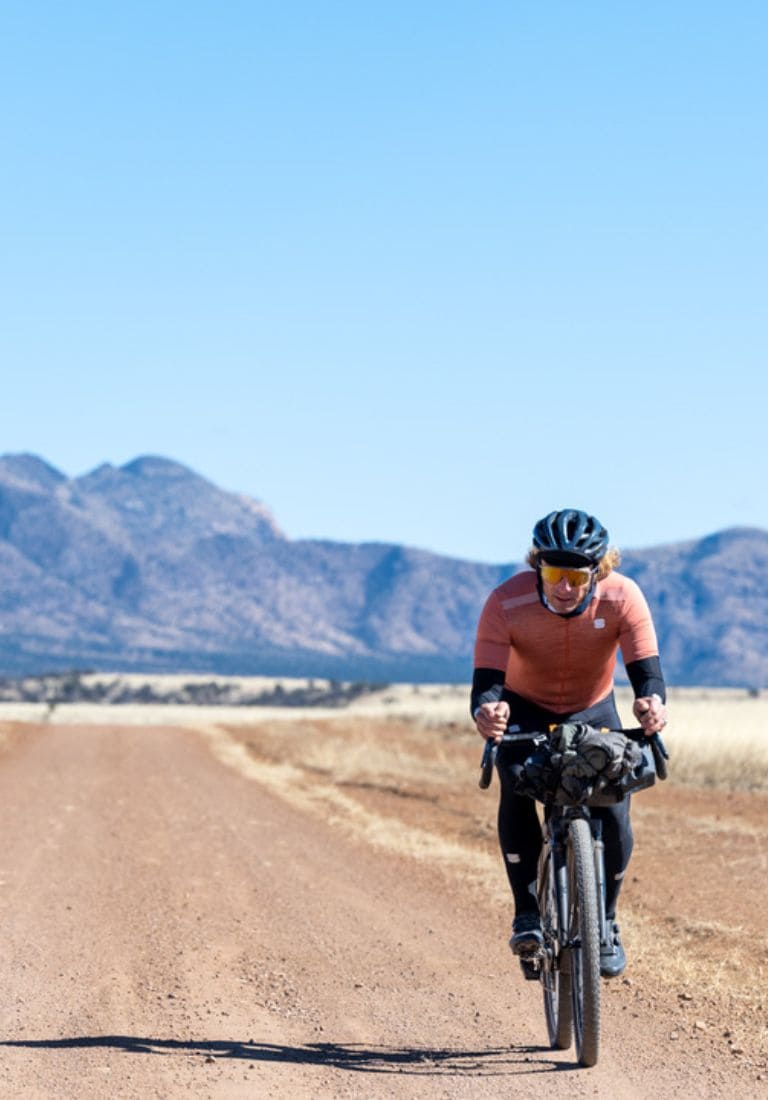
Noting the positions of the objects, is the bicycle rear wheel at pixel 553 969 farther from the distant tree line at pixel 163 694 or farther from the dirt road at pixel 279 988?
the distant tree line at pixel 163 694

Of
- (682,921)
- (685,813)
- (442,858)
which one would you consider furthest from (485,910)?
(685,813)

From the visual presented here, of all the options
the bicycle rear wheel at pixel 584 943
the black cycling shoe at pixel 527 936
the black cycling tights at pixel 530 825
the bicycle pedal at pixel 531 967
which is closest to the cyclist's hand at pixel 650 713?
the black cycling tights at pixel 530 825

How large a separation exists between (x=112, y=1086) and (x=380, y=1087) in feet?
3.41

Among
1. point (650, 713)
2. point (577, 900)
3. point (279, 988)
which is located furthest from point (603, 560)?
point (279, 988)

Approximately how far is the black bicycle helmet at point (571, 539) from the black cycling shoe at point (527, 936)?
1.59 metres

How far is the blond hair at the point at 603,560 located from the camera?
673cm

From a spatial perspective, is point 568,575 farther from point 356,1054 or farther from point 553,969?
point 356,1054

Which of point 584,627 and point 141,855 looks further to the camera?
point 141,855

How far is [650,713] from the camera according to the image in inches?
256

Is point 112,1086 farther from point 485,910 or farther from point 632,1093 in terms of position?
point 485,910

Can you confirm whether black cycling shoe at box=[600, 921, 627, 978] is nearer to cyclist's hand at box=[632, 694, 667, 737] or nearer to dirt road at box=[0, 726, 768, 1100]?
dirt road at box=[0, 726, 768, 1100]

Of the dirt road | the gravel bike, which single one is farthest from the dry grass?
the gravel bike

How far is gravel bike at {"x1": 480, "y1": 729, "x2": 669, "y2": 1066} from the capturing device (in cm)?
627

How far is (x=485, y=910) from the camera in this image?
1138cm
